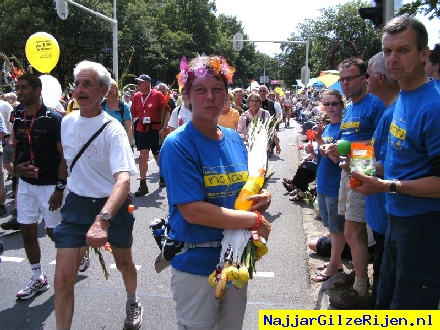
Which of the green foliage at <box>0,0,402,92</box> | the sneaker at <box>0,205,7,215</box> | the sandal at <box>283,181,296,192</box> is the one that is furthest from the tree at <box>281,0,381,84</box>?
the sneaker at <box>0,205,7,215</box>

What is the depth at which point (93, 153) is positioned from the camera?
3338 mm

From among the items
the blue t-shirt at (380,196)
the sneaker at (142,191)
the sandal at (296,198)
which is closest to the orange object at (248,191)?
the blue t-shirt at (380,196)

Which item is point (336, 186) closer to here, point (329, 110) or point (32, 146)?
point (329, 110)

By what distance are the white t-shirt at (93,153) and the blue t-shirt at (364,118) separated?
1.83 m

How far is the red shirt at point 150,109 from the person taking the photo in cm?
901

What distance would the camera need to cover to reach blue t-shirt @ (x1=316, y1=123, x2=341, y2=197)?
14.1 ft

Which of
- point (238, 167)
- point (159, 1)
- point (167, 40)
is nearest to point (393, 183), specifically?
point (238, 167)

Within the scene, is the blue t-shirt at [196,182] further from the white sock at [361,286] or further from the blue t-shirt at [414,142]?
the white sock at [361,286]

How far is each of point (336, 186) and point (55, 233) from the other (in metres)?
2.49

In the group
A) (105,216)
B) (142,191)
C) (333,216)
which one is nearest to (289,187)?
(142,191)

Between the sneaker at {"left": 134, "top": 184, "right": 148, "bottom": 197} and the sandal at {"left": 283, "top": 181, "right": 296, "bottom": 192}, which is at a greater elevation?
→ the sneaker at {"left": 134, "top": 184, "right": 148, "bottom": 197}

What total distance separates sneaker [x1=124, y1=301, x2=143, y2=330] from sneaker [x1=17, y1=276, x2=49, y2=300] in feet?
3.61

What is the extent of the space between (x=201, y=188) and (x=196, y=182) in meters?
0.04

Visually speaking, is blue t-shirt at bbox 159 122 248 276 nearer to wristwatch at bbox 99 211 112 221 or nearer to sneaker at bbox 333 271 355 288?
wristwatch at bbox 99 211 112 221
